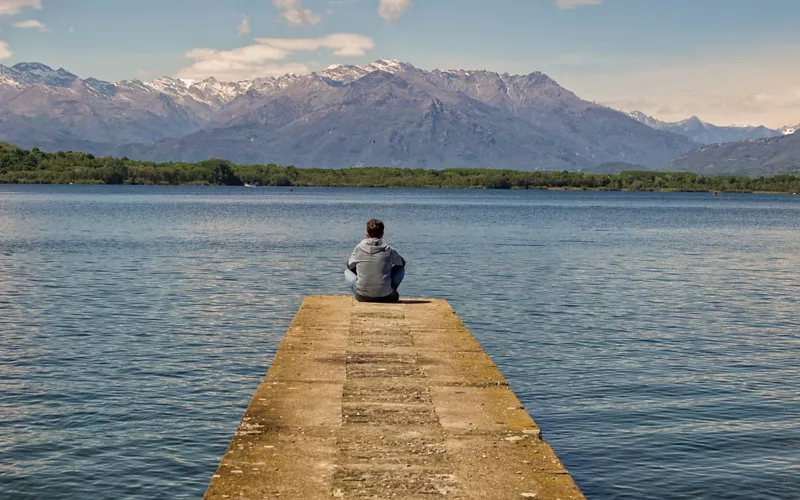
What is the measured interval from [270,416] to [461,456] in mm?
3179

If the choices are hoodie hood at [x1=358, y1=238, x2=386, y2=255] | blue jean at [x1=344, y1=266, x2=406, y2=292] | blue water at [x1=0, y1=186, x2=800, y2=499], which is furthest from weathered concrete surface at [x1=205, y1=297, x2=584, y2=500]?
blue jean at [x1=344, y1=266, x2=406, y2=292]

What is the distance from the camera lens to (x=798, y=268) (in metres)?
60.2

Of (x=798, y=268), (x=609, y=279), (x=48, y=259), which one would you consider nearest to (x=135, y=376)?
(x=609, y=279)

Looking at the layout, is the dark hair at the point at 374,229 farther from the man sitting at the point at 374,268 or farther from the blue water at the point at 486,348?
the blue water at the point at 486,348

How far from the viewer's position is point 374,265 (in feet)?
78.0

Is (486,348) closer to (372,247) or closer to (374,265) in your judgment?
(374,265)

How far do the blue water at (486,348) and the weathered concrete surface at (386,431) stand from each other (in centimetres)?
278

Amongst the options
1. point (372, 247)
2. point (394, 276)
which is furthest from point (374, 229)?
point (394, 276)

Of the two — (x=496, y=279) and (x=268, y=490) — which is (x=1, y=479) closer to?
(x=268, y=490)

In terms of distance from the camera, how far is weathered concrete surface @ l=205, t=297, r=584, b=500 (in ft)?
35.3

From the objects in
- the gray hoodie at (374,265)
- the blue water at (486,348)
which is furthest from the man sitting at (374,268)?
the blue water at (486,348)

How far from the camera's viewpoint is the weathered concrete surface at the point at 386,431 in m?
10.8

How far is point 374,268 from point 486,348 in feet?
21.8

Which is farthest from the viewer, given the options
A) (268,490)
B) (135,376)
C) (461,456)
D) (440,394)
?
(135,376)
